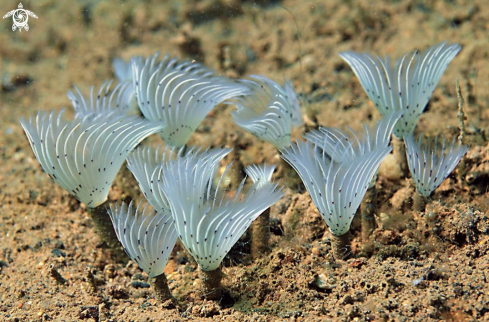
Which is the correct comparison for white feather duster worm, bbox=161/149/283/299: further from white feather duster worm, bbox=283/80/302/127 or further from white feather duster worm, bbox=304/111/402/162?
white feather duster worm, bbox=283/80/302/127

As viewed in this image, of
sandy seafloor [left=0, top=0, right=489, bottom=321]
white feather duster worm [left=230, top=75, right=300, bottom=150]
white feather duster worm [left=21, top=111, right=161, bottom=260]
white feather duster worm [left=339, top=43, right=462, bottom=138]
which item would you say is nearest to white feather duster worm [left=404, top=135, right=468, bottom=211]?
sandy seafloor [left=0, top=0, right=489, bottom=321]

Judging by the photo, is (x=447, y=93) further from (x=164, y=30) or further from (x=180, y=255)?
(x=164, y=30)

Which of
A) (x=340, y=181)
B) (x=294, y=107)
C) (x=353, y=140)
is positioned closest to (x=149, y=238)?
(x=340, y=181)

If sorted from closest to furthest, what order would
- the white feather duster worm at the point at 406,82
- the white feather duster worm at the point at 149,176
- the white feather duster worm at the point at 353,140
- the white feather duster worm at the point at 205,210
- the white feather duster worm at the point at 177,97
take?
the white feather duster worm at the point at 205,210
the white feather duster worm at the point at 353,140
the white feather duster worm at the point at 149,176
the white feather duster worm at the point at 406,82
the white feather duster worm at the point at 177,97

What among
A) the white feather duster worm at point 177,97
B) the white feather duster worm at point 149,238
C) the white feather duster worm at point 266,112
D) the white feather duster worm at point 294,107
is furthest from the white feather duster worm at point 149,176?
the white feather duster worm at point 294,107

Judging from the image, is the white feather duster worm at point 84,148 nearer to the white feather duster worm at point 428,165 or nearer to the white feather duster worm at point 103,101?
the white feather duster worm at point 103,101

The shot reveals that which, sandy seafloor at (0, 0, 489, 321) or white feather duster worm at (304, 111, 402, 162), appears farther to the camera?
white feather duster worm at (304, 111, 402, 162)

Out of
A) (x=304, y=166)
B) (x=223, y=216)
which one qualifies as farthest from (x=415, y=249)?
(x=223, y=216)
